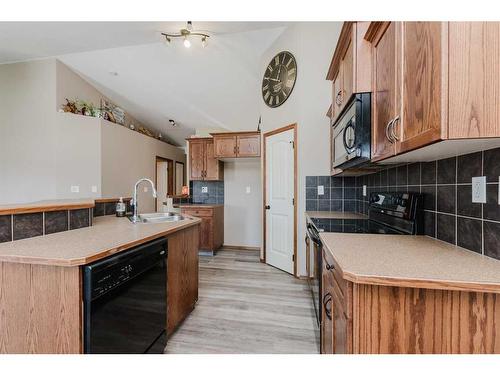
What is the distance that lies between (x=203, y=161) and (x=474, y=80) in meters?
3.91

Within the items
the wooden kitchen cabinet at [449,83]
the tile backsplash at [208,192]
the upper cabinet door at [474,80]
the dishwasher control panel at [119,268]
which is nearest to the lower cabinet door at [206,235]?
the tile backsplash at [208,192]

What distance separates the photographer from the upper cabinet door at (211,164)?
4.24 meters

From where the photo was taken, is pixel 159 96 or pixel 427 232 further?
pixel 159 96

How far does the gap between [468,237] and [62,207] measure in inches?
89.2

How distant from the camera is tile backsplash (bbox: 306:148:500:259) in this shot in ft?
3.04

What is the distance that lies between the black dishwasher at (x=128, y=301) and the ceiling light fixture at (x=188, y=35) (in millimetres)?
2675

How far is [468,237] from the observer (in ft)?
3.43

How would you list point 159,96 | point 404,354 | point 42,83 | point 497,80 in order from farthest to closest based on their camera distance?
1. point 159,96
2. point 42,83
3. point 404,354
4. point 497,80

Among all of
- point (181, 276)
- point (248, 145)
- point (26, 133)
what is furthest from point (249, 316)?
point (26, 133)

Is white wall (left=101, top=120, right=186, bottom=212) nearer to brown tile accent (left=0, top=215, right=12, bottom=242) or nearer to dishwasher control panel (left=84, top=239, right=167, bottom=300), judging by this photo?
brown tile accent (left=0, top=215, right=12, bottom=242)

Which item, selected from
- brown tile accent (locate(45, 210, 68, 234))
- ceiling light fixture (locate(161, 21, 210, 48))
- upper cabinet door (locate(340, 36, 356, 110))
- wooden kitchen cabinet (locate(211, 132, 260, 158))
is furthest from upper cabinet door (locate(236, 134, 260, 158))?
brown tile accent (locate(45, 210, 68, 234))

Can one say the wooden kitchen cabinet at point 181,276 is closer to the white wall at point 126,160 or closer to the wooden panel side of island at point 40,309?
the wooden panel side of island at point 40,309
